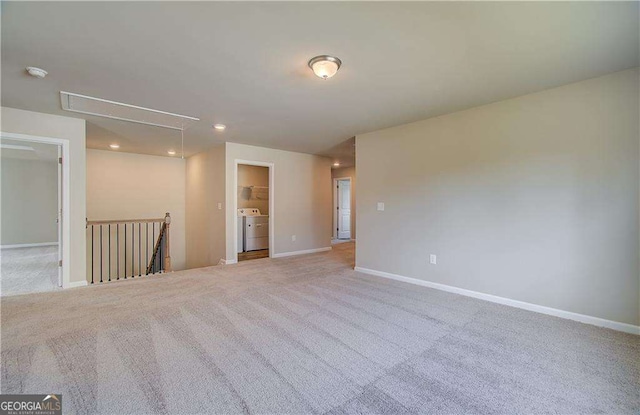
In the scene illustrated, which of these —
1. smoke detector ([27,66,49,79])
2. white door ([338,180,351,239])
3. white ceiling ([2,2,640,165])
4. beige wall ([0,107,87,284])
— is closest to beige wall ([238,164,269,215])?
white door ([338,180,351,239])

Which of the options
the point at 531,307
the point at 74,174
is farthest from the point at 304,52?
the point at 74,174

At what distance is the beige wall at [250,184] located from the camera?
767cm

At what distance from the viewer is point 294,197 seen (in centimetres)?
644

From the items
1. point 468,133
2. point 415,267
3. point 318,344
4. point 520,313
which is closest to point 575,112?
point 468,133

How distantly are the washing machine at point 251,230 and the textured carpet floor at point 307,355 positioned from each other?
11.8 feet

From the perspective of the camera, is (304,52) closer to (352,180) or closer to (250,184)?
(250,184)

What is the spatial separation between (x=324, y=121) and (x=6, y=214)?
8.80m

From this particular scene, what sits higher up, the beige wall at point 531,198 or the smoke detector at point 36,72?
the smoke detector at point 36,72

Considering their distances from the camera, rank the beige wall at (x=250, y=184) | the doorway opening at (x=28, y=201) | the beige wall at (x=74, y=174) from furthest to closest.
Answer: the beige wall at (x=250, y=184) < the doorway opening at (x=28, y=201) < the beige wall at (x=74, y=174)

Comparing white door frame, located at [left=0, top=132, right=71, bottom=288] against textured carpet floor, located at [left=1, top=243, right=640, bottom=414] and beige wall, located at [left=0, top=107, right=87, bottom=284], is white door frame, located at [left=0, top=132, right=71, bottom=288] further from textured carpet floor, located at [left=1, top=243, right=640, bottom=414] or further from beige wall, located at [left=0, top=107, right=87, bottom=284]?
textured carpet floor, located at [left=1, top=243, right=640, bottom=414]

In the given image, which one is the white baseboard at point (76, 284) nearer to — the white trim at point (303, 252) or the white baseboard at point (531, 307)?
the white trim at point (303, 252)

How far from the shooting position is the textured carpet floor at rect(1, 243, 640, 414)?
1.67 meters

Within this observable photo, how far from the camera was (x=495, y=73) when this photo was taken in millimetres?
2582
